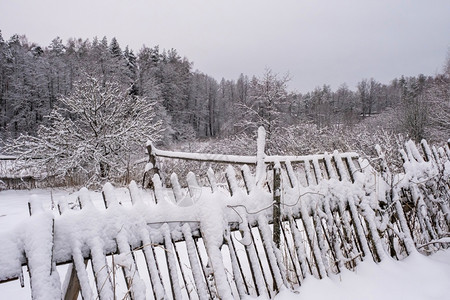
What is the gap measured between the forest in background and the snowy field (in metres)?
2.31

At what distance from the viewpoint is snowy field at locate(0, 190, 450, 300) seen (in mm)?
2182

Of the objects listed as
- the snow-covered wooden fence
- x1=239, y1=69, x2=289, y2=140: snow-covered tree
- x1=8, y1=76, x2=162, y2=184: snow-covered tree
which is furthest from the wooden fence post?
x1=239, y1=69, x2=289, y2=140: snow-covered tree

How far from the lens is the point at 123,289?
2551 millimetres

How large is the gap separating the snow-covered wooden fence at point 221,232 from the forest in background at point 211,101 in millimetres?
1758

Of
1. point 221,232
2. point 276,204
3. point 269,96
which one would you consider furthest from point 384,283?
point 269,96

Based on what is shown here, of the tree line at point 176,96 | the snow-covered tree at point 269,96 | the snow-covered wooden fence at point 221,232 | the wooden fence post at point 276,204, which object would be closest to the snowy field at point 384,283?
the snow-covered wooden fence at point 221,232

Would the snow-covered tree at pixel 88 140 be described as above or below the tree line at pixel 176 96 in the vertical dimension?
below

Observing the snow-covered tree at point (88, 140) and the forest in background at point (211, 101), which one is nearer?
the snow-covered tree at point (88, 140)

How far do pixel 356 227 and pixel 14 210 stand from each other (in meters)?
5.92

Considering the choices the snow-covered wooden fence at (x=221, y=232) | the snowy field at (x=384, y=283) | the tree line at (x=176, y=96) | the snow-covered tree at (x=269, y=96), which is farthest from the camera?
the tree line at (x=176, y=96)

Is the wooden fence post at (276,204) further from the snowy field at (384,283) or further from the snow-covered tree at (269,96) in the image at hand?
the snow-covered tree at (269,96)

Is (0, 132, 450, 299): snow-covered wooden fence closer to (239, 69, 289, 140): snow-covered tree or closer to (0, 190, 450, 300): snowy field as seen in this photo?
(0, 190, 450, 300): snowy field

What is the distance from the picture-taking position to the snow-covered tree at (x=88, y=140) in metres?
7.82

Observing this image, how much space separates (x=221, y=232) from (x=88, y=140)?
7.40 metres
